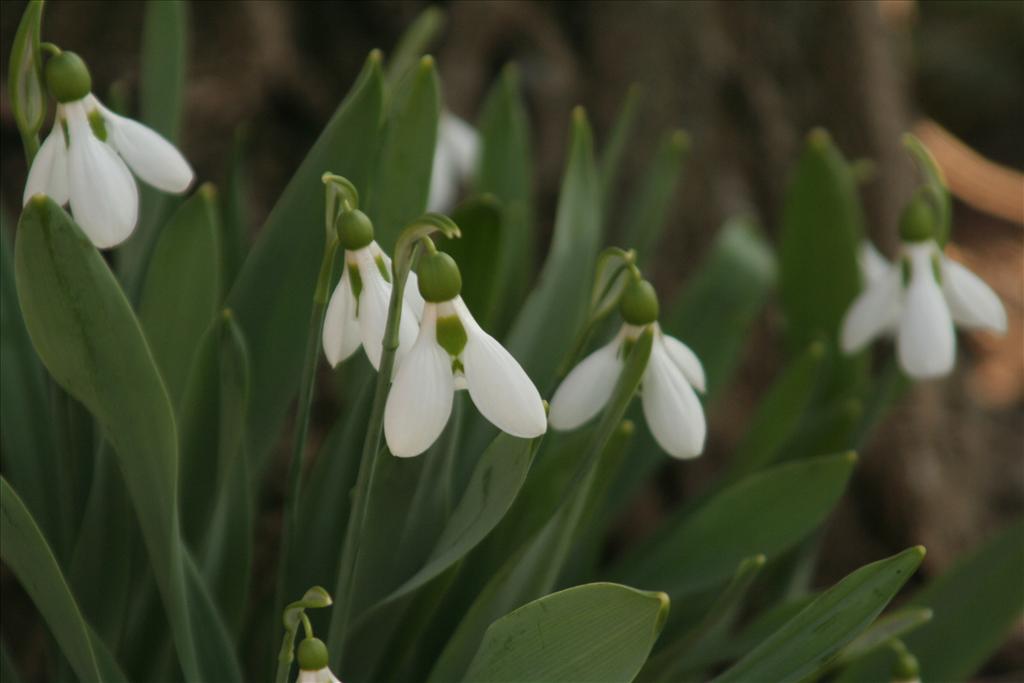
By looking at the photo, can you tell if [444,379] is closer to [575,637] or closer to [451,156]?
[575,637]

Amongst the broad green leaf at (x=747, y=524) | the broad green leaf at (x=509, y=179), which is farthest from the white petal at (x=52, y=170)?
the broad green leaf at (x=747, y=524)

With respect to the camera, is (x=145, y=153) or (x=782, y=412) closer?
(x=145, y=153)

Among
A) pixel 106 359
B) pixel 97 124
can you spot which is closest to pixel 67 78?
pixel 97 124

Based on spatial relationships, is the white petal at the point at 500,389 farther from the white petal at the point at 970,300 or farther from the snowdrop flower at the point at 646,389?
the white petal at the point at 970,300

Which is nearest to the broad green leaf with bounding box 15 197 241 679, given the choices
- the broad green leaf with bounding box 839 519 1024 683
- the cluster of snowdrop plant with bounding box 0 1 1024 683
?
the cluster of snowdrop plant with bounding box 0 1 1024 683

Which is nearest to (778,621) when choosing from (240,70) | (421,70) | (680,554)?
(680,554)

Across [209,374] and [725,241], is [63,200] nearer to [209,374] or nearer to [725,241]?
[209,374]

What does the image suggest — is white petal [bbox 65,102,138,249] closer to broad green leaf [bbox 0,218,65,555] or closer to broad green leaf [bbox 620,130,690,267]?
broad green leaf [bbox 0,218,65,555]
